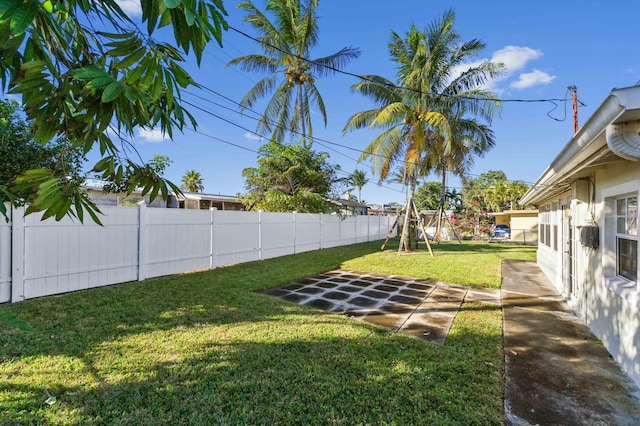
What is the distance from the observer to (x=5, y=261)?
4.68 m

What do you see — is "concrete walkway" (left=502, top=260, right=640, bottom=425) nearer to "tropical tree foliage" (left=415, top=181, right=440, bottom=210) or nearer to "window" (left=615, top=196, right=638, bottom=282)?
"window" (left=615, top=196, right=638, bottom=282)

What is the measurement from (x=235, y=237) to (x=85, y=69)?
837cm

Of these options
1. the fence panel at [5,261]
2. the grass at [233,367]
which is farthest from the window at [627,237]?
the fence panel at [5,261]

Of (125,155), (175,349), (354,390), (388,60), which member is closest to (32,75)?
(125,155)

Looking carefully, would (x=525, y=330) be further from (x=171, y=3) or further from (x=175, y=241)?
(x=175, y=241)

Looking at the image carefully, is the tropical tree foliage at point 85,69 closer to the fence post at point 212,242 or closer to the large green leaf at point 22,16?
the large green leaf at point 22,16

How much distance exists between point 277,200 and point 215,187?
12347 millimetres

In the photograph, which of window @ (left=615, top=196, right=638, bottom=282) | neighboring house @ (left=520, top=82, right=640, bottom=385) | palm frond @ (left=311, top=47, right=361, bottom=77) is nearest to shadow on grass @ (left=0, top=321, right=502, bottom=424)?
neighboring house @ (left=520, top=82, right=640, bottom=385)

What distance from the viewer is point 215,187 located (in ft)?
76.6

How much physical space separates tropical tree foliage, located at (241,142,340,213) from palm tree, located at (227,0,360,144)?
1153mm

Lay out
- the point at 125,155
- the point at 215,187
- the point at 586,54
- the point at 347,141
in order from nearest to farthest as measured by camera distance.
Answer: the point at 125,155 < the point at 586,54 < the point at 347,141 < the point at 215,187

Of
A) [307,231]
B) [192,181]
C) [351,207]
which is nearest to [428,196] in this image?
[351,207]

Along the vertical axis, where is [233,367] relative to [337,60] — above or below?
below

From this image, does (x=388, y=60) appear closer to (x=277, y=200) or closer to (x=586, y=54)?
(x=586, y=54)
